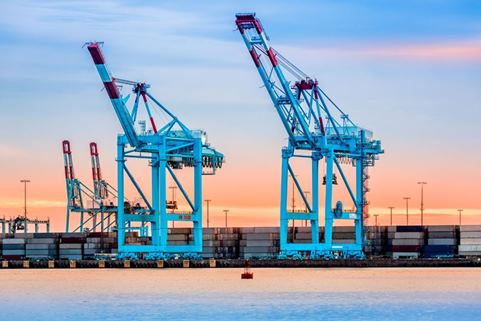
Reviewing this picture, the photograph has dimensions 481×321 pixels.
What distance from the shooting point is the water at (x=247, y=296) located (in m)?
67.4

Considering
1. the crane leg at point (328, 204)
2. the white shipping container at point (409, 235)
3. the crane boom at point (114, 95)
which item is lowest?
the white shipping container at point (409, 235)

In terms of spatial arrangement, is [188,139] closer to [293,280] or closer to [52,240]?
[293,280]

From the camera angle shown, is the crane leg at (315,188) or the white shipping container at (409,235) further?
the white shipping container at (409,235)

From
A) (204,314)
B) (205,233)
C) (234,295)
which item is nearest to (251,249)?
(205,233)

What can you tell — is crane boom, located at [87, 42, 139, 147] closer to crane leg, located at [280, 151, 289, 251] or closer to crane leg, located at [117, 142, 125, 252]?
crane leg, located at [117, 142, 125, 252]

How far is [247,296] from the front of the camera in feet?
260

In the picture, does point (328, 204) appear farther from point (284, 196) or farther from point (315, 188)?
point (284, 196)

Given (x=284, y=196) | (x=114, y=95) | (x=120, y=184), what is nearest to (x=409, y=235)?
(x=284, y=196)

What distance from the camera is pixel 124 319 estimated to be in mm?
65312

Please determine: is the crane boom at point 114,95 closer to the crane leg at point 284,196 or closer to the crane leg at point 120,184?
the crane leg at point 120,184

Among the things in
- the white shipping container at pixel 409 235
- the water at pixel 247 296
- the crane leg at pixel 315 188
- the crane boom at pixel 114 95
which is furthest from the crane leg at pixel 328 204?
the crane boom at pixel 114 95

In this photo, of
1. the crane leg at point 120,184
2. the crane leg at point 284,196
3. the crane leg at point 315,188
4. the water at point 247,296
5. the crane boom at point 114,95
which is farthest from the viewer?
the crane leg at point 315,188

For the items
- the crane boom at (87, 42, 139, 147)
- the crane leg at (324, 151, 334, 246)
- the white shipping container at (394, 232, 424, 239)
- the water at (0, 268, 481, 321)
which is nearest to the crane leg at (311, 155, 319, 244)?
the crane leg at (324, 151, 334, 246)

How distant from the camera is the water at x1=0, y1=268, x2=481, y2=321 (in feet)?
221
